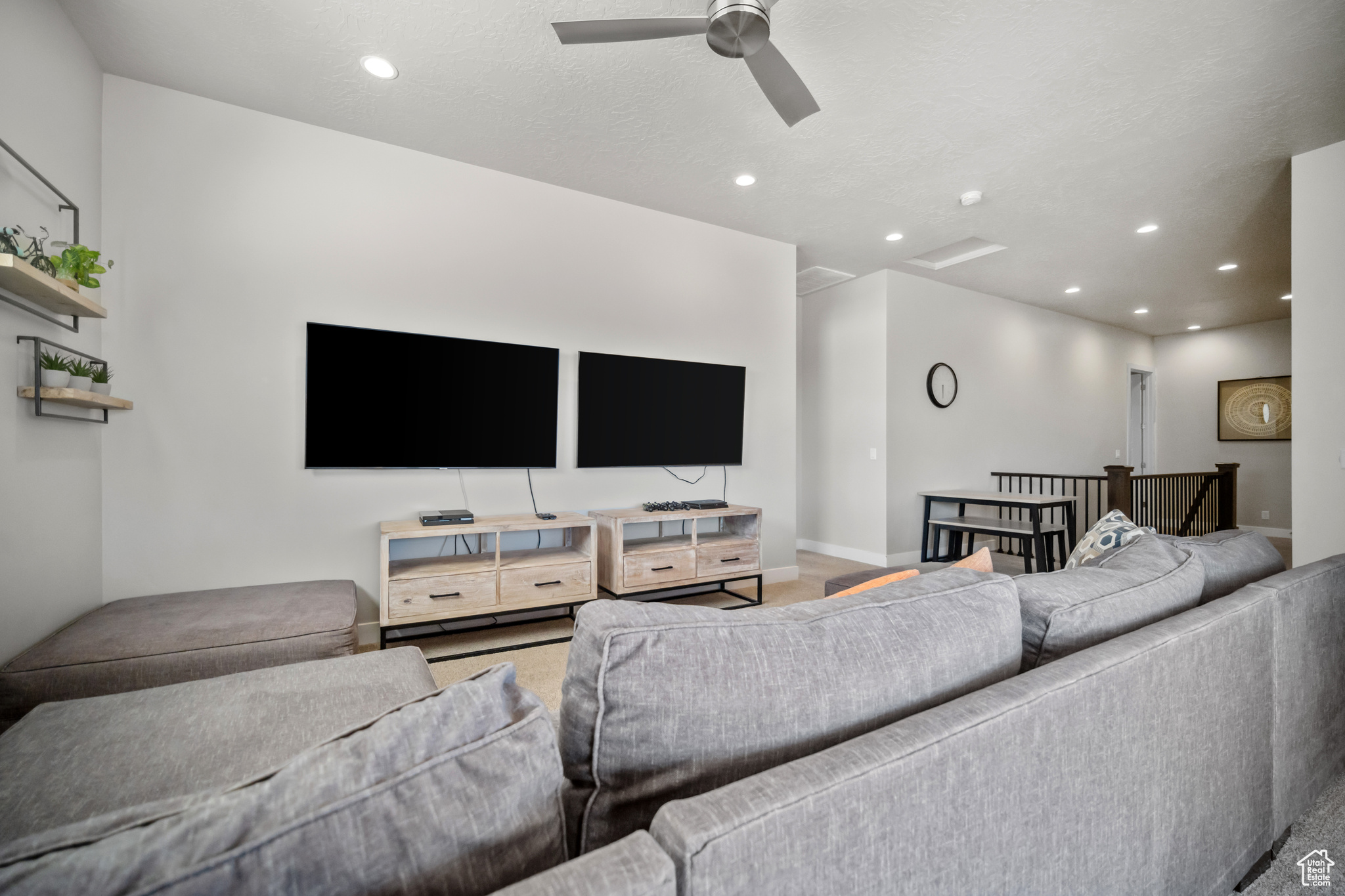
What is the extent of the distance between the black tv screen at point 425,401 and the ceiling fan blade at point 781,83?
1.85 meters

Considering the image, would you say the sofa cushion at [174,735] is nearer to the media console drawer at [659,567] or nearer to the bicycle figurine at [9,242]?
the bicycle figurine at [9,242]

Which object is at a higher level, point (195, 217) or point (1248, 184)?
point (1248, 184)

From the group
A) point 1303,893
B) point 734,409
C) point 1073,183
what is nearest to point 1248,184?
point 1073,183

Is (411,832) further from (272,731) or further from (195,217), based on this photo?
(195,217)

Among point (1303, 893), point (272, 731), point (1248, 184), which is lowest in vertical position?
point (1303, 893)

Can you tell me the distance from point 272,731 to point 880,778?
125 cm

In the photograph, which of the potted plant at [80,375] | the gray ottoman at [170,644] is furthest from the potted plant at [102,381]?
the gray ottoman at [170,644]

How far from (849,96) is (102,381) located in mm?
3369

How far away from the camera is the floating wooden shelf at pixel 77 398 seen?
1972 millimetres

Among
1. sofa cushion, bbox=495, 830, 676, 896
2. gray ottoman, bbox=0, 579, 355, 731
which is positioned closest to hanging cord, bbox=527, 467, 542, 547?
gray ottoman, bbox=0, 579, 355, 731

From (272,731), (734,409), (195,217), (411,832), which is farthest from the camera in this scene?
(734,409)

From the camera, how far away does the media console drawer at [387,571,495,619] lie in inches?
108

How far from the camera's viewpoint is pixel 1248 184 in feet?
11.4

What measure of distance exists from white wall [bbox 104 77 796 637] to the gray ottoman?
1.64ft
